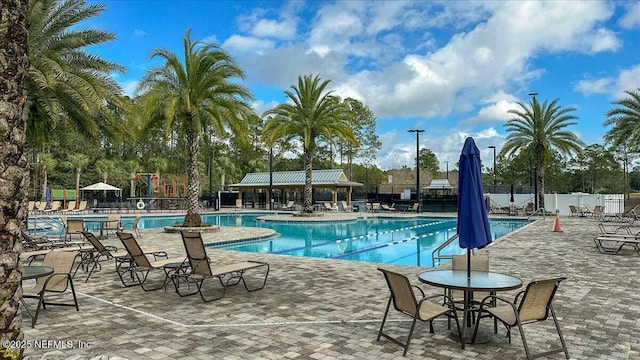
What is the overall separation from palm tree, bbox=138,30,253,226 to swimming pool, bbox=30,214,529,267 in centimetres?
435

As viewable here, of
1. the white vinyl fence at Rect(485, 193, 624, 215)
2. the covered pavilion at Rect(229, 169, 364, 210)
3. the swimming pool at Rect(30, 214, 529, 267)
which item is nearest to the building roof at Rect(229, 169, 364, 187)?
the covered pavilion at Rect(229, 169, 364, 210)

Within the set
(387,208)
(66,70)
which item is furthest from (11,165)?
(387,208)

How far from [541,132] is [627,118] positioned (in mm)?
7074

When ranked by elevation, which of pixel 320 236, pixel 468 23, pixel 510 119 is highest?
pixel 468 23

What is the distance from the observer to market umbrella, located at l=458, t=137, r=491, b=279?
4.77 meters

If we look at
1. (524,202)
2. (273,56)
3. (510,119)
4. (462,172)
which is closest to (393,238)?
(462,172)

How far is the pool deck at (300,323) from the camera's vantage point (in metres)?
4.28

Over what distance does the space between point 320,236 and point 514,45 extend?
10.9 metres

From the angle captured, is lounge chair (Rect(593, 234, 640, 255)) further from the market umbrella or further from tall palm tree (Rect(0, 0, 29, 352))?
tall palm tree (Rect(0, 0, 29, 352))

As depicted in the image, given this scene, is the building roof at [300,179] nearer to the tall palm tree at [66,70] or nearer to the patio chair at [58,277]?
the tall palm tree at [66,70]

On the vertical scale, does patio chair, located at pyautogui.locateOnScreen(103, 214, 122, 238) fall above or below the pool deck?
above

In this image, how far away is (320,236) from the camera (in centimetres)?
1808

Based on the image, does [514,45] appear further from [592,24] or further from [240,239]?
[240,239]

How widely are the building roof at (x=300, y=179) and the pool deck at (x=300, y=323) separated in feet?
84.6
